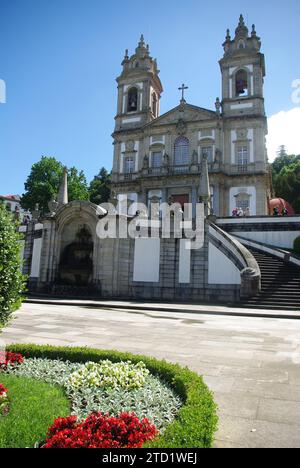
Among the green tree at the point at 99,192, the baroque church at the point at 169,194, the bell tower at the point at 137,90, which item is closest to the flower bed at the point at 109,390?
the baroque church at the point at 169,194

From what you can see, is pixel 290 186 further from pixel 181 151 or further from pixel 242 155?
pixel 181 151

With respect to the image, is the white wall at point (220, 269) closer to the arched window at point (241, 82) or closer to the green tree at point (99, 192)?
the arched window at point (241, 82)

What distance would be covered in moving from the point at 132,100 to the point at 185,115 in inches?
330

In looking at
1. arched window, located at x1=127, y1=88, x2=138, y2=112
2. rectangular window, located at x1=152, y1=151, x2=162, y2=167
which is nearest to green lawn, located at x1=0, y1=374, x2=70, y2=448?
rectangular window, located at x1=152, y1=151, x2=162, y2=167

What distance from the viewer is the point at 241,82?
41.3m

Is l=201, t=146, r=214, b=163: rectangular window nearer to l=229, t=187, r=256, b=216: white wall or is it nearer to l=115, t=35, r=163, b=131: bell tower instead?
l=229, t=187, r=256, b=216: white wall

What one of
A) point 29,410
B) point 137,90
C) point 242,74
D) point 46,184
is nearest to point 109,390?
point 29,410

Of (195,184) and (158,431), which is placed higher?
(195,184)
